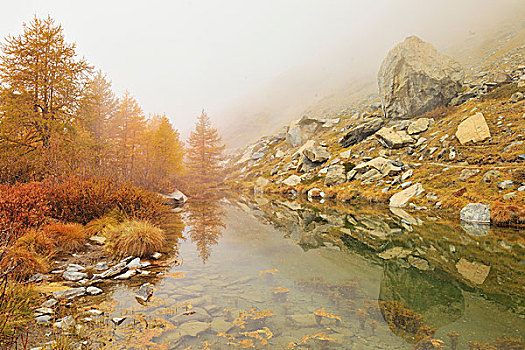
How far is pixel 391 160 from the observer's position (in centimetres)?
2288

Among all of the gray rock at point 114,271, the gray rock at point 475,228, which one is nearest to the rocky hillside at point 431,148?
the gray rock at point 475,228

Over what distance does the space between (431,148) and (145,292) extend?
2368 cm

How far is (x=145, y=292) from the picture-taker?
505 cm

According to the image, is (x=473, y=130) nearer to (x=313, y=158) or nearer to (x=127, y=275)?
(x=313, y=158)

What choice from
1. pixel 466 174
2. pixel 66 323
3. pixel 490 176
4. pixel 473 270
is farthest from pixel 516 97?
pixel 66 323

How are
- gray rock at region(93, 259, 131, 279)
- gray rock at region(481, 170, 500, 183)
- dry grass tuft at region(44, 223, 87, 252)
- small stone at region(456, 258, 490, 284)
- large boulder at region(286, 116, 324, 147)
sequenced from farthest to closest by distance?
large boulder at region(286, 116, 324, 147)
gray rock at region(481, 170, 500, 183)
dry grass tuft at region(44, 223, 87, 252)
small stone at region(456, 258, 490, 284)
gray rock at region(93, 259, 131, 279)

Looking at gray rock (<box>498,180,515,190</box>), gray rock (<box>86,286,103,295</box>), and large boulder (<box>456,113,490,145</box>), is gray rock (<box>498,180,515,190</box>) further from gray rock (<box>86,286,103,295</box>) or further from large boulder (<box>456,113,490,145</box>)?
gray rock (<box>86,286,103,295</box>)

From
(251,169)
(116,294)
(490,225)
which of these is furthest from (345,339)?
(251,169)

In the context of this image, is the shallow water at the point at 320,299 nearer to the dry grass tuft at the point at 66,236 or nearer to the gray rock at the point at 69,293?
the gray rock at the point at 69,293

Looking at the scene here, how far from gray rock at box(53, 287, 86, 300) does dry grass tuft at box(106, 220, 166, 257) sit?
8.06 feet

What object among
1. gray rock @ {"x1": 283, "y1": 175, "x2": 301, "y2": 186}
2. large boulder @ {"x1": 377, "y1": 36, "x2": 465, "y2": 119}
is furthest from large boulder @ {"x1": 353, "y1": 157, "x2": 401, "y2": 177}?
large boulder @ {"x1": 377, "y1": 36, "x2": 465, "y2": 119}

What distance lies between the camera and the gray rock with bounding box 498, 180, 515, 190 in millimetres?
13022

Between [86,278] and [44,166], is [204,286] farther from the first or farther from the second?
[44,166]

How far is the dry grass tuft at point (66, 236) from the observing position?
7141mm
